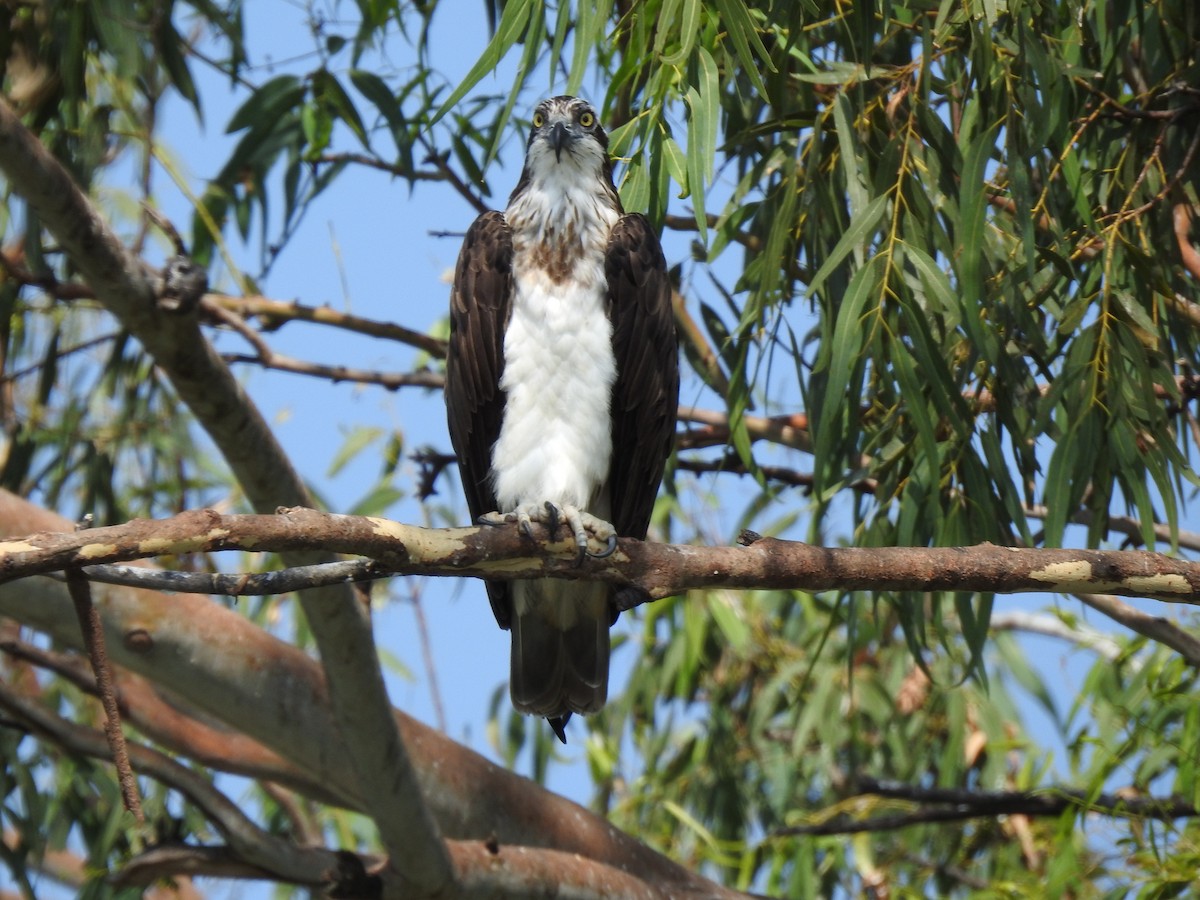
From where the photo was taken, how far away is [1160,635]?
12.9 feet

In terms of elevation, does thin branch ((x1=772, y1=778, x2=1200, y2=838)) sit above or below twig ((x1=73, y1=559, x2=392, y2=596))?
above

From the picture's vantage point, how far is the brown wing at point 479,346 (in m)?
3.69

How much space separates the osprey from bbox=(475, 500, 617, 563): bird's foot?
14cm

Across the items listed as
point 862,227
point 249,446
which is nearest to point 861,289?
point 862,227

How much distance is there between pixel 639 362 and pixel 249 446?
38.0 inches

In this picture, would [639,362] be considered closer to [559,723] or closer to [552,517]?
[552,517]

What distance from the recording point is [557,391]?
141 inches

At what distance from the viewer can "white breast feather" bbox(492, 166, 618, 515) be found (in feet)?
11.7

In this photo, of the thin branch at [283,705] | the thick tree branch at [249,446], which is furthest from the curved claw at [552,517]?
the thin branch at [283,705]

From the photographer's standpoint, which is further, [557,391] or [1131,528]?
[1131,528]

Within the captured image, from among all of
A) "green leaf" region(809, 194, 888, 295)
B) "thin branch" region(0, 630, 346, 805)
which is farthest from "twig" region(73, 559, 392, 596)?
"thin branch" region(0, 630, 346, 805)

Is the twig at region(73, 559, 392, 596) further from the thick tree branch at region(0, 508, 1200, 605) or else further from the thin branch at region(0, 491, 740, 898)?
the thin branch at region(0, 491, 740, 898)

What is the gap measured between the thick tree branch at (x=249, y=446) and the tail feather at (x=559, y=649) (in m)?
0.39

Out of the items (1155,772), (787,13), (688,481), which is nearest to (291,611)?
(688,481)
